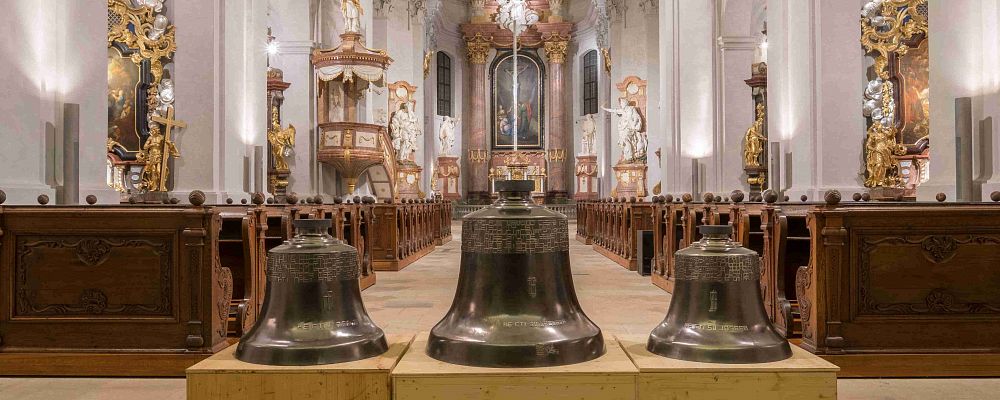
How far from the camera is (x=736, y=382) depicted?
2.07 metres

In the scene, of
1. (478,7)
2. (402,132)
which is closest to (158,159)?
(402,132)

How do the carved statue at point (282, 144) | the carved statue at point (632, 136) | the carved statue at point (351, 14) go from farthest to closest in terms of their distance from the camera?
the carved statue at point (632, 136) → the carved statue at point (351, 14) → the carved statue at point (282, 144)

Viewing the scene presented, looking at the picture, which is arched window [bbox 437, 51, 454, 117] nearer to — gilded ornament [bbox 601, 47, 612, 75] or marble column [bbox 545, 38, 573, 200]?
marble column [bbox 545, 38, 573, 200]

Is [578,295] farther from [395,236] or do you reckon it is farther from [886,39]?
[886,39]

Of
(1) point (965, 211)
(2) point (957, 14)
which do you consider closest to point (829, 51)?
(2) point (957, 14)

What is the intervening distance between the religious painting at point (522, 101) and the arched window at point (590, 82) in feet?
6.20

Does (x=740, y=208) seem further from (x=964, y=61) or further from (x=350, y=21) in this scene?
(x=350, y=21)

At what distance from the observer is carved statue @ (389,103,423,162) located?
23.0 metres

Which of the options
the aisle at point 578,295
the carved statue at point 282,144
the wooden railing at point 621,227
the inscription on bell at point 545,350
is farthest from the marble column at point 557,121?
the inscription on bell at point 545,350

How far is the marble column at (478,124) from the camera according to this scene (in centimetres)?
3403

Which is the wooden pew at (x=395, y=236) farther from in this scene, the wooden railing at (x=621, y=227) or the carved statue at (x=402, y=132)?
the carved statue at (x=402, y=132)

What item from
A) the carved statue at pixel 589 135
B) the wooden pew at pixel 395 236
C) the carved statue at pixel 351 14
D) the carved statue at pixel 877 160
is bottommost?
the wooden pew at pixel 395 236

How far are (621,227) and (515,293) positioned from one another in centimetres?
1035

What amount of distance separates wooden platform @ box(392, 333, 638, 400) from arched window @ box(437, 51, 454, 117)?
32.0 meters
